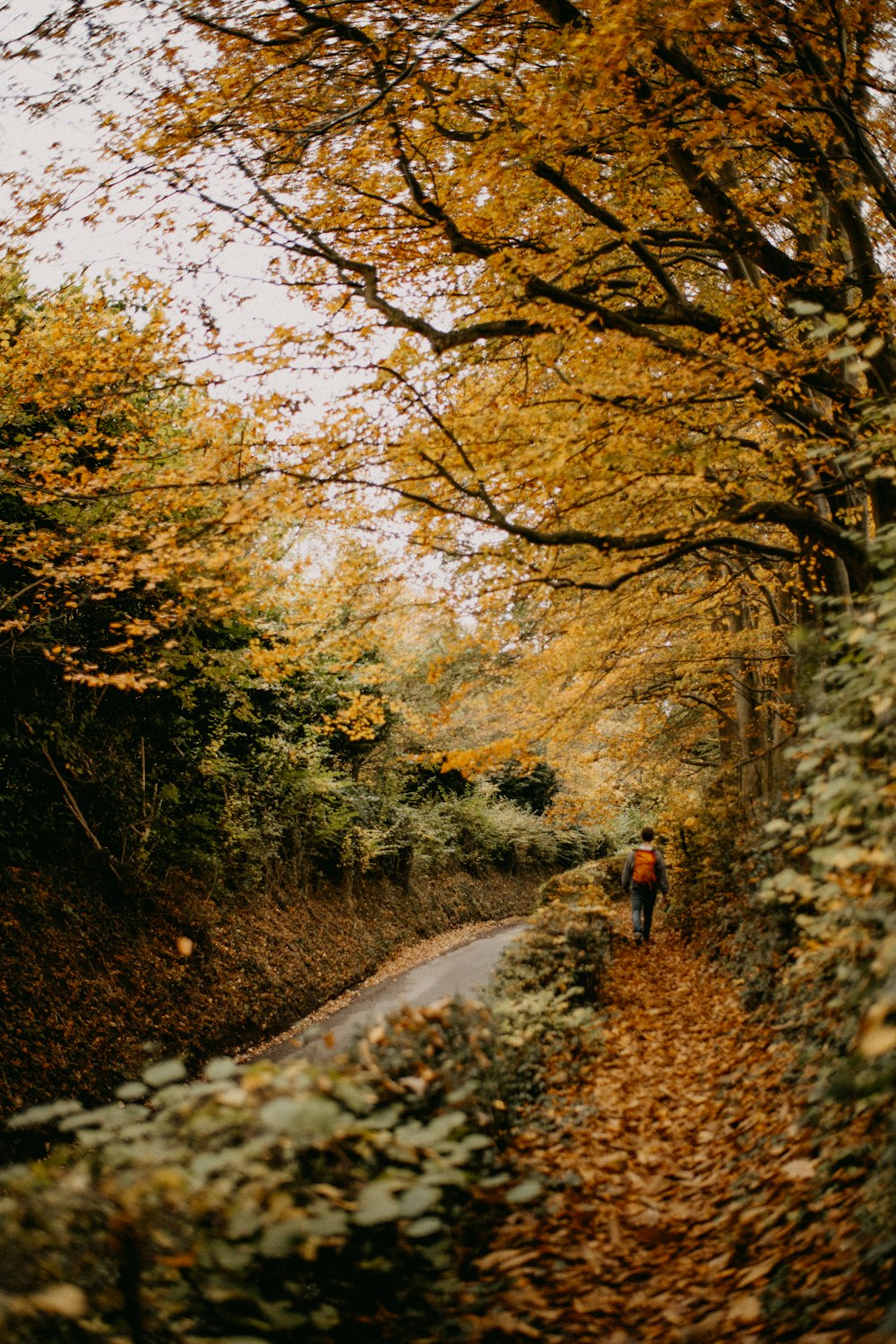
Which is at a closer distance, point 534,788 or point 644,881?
point 644,881

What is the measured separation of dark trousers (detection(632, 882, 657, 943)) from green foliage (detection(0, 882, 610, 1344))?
773 centimetres

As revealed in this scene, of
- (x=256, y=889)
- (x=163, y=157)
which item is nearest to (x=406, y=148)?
(x=163, y=157)

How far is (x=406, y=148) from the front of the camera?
708 centimetres

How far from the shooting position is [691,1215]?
375 centimetres

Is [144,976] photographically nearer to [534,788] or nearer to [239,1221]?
[239,1221]

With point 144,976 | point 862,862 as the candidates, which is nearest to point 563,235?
point 862,862

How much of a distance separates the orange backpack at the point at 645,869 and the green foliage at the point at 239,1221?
756 cm

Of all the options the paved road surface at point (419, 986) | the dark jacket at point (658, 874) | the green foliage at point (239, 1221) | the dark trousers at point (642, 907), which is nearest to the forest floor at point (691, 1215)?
the green foliage at point (239, 1221)

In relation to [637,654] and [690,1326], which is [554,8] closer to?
[637,654]

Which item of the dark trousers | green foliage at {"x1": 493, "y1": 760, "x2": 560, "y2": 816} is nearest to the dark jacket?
the dark trousers

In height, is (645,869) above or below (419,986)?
above

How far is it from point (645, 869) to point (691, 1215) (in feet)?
22.6

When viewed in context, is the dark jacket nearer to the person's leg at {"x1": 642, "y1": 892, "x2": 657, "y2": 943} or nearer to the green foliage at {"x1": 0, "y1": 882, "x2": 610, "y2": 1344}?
the person's leg at {"x1": 642, "y1": 892, "x2": 657, "y2": 943}

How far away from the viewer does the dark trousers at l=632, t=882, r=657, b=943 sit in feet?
34.9
